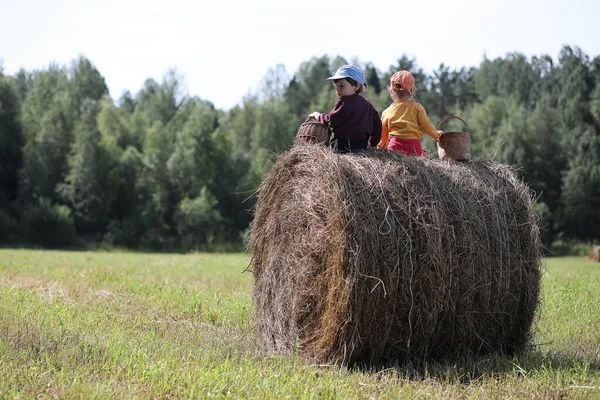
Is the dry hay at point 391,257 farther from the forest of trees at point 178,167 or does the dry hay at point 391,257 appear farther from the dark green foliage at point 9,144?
the dark green foliage at point 9,144

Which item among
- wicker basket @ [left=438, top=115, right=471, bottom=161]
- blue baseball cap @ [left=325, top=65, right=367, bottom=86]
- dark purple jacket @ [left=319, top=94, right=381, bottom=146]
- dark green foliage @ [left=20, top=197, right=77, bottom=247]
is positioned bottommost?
dark green foliage @ [left=20, top=197, right=77, bottom=247]

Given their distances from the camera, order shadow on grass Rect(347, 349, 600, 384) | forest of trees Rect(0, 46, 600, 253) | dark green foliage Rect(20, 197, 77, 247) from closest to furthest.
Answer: shadow on grass Rect(347, 349, 600, 384) → dark green foliage Rect(20, 197, 77, 247) → forest of trees Rect(0, 46, 600, 253)

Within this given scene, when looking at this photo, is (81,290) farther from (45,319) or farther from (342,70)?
(342,70)

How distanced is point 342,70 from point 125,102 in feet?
267

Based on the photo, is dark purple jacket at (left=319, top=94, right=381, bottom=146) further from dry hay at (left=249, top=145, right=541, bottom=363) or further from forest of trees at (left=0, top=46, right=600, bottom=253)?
forest of trees at (left=0, top=46, right=600, bottom=253)

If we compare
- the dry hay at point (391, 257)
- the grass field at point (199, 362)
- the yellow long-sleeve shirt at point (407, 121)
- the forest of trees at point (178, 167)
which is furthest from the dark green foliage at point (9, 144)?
the dry hay at point (391, 257)

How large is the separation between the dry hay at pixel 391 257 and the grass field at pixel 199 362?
30cm

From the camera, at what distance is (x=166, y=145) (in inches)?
2053

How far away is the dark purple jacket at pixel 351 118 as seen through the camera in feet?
24.9

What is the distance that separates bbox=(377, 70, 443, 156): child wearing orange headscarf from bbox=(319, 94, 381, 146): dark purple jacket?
Result: 3.24 ft

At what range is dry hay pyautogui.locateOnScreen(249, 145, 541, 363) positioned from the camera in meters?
6.47

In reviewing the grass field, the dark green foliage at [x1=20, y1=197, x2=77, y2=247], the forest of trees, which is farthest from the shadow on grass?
the dark green foliage at [x1=20, y1=197, x2=77, y2=247]

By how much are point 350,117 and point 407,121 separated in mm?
1322

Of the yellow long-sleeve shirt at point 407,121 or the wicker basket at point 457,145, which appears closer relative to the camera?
the wicker basket at point 457,145
